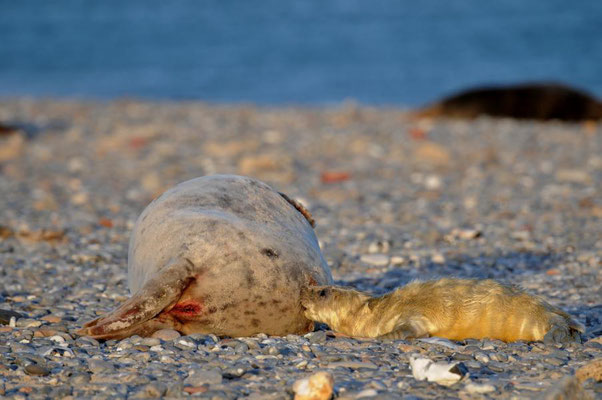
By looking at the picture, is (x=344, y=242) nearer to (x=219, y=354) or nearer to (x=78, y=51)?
(x=219, y=354)

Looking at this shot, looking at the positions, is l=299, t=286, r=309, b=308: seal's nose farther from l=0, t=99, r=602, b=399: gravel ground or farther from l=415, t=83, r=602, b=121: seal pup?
l=415, t=83, r=602, b=121: seal pup

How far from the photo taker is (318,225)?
7.41m

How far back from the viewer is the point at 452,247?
647 cm

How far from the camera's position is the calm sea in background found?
74.7 ft

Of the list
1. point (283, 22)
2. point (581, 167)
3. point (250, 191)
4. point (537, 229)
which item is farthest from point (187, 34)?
point (250, 191)

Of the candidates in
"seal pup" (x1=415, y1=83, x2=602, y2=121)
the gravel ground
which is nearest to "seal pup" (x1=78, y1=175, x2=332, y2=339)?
the gravel ground

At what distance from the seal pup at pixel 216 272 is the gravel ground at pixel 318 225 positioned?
105 millimetres

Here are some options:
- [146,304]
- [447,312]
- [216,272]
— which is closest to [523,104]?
[447,312]

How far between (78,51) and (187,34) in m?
5.33

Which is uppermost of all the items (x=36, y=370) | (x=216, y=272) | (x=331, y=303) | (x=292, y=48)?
(x=292, y=48)

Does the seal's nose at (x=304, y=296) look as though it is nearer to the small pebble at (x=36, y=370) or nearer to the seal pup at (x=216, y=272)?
the seal pup at (x=216, y=272)

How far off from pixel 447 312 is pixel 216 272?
3.41 ft

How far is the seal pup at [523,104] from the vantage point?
14.9m

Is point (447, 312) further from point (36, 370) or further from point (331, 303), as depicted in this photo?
point (36, 370)
